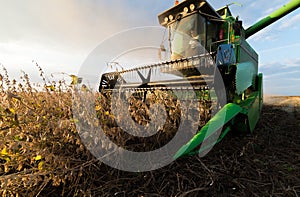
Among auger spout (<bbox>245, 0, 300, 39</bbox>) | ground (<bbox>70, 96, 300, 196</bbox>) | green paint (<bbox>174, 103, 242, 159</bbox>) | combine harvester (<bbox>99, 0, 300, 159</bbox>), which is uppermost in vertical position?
auger spout (<bbox>245, 0, 300, 39</bbox>)

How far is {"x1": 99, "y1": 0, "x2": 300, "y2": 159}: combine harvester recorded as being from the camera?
81.7 inches

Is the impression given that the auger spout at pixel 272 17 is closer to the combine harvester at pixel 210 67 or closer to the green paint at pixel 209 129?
the combine harvester at pixel 210 67

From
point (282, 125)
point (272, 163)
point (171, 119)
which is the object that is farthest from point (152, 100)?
point (282, 125)

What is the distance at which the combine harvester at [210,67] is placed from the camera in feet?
6.81

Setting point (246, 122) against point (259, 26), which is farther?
point (259, 26)

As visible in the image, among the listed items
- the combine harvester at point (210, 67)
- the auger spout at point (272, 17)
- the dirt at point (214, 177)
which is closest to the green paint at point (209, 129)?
the combine harvester at point (210, 67)

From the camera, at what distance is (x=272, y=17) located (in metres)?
5.66

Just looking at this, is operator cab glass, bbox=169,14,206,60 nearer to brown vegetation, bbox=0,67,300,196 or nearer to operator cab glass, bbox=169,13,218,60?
operator cab glass, bbox=169,13,218,60

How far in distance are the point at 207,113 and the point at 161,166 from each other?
42.8 inches

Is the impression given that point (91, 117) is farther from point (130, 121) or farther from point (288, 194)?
point (288, 194)

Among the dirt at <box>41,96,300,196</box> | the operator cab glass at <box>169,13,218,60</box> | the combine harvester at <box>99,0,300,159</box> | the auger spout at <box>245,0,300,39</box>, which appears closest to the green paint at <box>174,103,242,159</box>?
the combine harvester at <box>99,0,300,159</box>

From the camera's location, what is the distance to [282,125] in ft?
12.3

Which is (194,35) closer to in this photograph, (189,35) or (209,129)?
(189,35)

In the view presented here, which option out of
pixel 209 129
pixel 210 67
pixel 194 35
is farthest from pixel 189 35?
pixel 209 129
